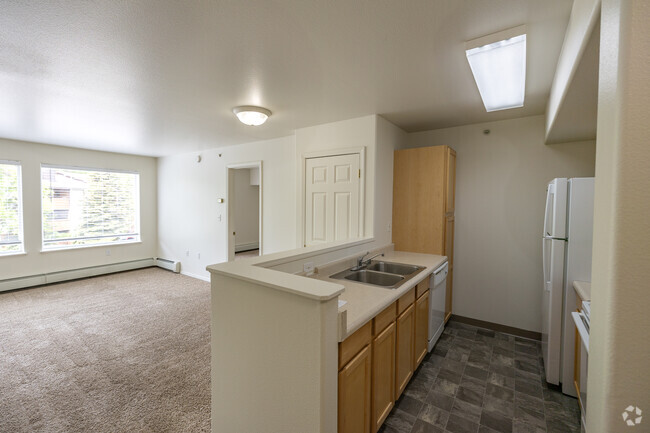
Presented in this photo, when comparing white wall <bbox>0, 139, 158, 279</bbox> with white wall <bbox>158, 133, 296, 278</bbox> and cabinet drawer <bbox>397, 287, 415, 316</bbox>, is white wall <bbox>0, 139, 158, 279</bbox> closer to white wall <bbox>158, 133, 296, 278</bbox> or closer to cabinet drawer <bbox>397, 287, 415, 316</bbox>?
white wall <bbox>158, 133, 296, 278</bbox>

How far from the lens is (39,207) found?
4926 millimetres

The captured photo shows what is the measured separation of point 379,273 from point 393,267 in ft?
1.05

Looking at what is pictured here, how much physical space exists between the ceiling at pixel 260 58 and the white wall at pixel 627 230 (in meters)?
0.96

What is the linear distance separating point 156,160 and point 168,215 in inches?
53.5

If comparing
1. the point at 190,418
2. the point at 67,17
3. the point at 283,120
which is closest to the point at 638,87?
the point at 67,17

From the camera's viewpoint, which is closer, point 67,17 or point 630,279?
point 630,279

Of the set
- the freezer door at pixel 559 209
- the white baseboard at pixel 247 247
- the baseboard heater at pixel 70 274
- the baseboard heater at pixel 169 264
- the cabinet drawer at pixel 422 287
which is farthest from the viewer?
the white baseboard at pixel 247 247

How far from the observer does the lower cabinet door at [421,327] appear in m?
2.41

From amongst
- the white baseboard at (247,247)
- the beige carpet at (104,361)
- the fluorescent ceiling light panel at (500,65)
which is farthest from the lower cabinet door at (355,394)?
the white baseboard at (247,247)

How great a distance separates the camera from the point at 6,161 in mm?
4555

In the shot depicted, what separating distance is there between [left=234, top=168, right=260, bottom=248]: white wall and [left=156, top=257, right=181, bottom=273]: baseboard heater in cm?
201

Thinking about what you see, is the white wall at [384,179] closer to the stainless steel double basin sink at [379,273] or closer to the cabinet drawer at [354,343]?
the stainless steel double basin sink at [379,273]

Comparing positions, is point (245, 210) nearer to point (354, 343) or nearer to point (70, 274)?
point (70, 274)

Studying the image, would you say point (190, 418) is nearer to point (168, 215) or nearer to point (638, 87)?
point (638, 87)
